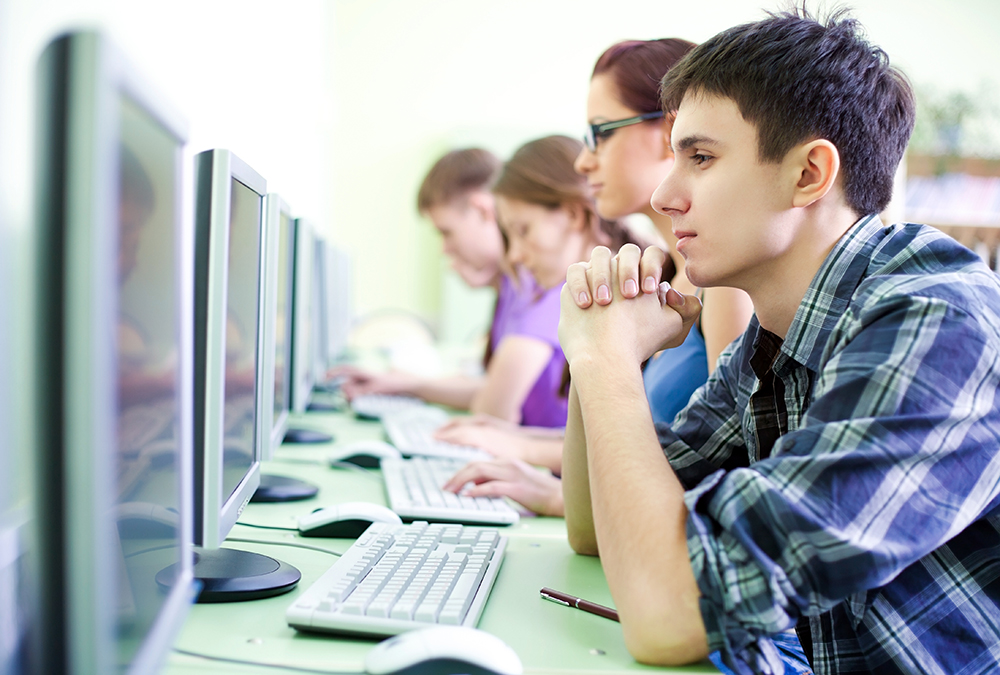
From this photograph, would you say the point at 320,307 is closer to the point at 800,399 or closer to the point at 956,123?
the point at 800,399

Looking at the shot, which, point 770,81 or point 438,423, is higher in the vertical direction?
point 770,81

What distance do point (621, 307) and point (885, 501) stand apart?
1.23ft

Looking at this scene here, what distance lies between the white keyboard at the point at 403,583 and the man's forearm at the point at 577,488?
103mm

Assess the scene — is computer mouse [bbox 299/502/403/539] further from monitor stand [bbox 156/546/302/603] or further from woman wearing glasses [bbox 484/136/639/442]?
woman wearing glasses [bbox 484/136/639/442]

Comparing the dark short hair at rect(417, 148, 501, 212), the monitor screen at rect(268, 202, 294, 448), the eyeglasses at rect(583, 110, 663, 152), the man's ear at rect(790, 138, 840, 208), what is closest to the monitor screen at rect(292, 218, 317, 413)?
the monitor screen at rect(268, 202, 294, 448)

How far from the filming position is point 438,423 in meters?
1.93

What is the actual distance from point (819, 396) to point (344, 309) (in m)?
2.32

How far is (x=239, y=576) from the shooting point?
2.53 ft

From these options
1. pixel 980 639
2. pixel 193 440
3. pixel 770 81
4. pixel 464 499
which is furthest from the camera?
pixel 464 499

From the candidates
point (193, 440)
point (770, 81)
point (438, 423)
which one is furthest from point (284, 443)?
point (770, 81)

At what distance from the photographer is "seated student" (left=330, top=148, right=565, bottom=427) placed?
6.57 feet

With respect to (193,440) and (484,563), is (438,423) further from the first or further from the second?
(193,440)

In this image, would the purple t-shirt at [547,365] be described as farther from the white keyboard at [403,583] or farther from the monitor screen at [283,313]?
the white keyboard at [403,583]

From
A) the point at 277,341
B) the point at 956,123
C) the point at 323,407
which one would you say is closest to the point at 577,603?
the point at 277,341
